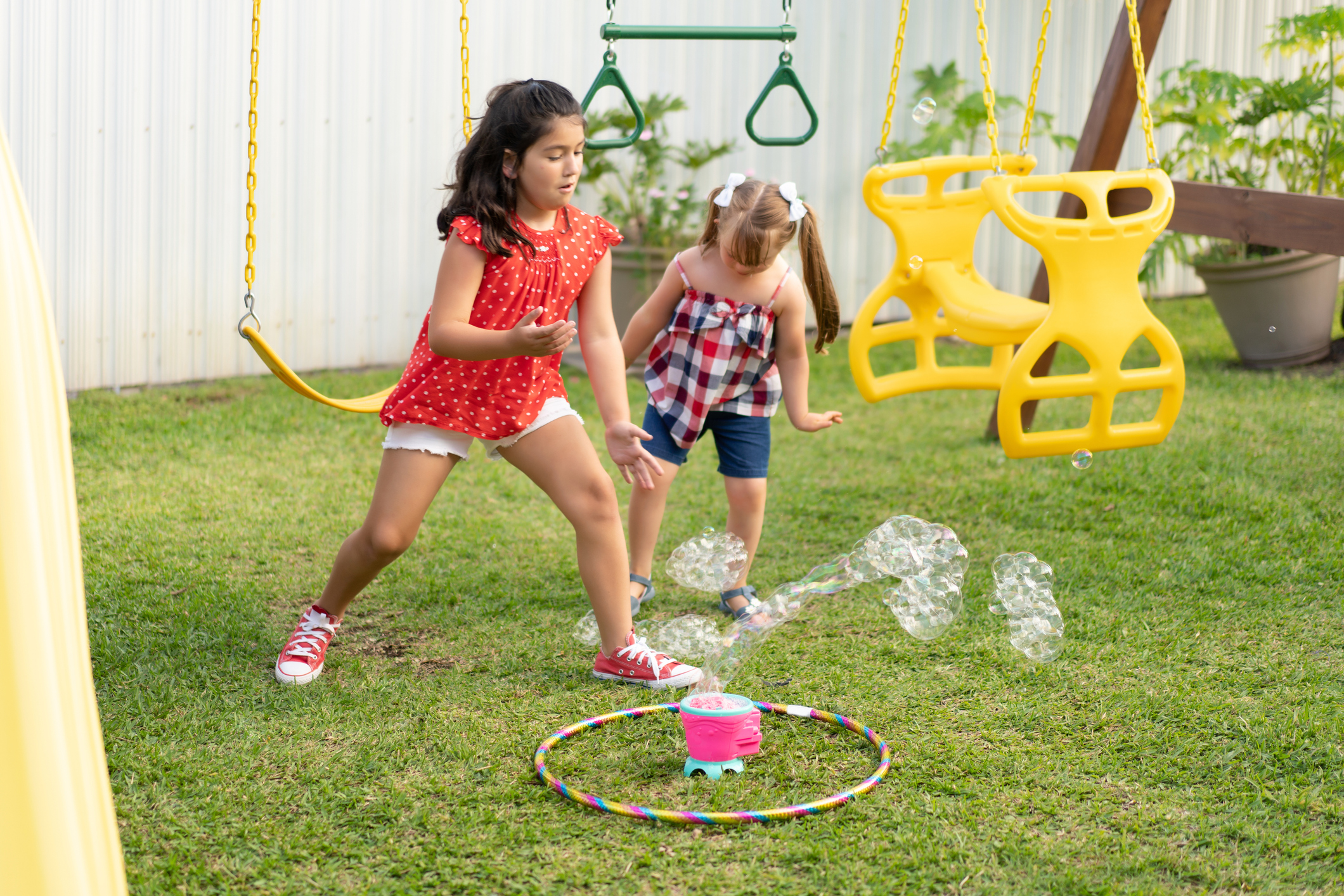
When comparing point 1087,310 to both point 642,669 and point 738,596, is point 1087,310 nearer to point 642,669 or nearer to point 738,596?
point 738,596

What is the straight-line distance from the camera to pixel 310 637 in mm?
3064

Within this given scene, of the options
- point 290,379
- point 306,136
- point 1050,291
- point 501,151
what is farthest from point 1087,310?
point 306,136

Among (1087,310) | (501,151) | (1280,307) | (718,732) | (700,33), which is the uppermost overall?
(700,33)

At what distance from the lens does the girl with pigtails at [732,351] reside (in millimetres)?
3422

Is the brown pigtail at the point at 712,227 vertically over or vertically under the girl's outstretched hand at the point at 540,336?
over

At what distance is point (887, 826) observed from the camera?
232 centimetres

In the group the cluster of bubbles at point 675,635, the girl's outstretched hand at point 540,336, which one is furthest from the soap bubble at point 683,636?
the girl's outstretched hand at point 540,336

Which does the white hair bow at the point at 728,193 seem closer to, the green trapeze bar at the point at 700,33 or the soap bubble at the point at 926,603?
the green trapeze bar at the point at 700,33

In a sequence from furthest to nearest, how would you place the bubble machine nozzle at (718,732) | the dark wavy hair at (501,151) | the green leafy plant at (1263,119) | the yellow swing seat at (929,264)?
the green leafy plant at (1263,119)
the yellow swing seat at (929,264)
the dark wavy hair at (501,151)
the bubble machine nozzle at (718,732)

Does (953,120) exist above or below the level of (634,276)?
above

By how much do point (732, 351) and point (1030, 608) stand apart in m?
0.99

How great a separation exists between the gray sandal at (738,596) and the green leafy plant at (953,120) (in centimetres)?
463

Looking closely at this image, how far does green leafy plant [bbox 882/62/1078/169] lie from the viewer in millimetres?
7848

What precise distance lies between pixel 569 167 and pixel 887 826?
1467 mm
